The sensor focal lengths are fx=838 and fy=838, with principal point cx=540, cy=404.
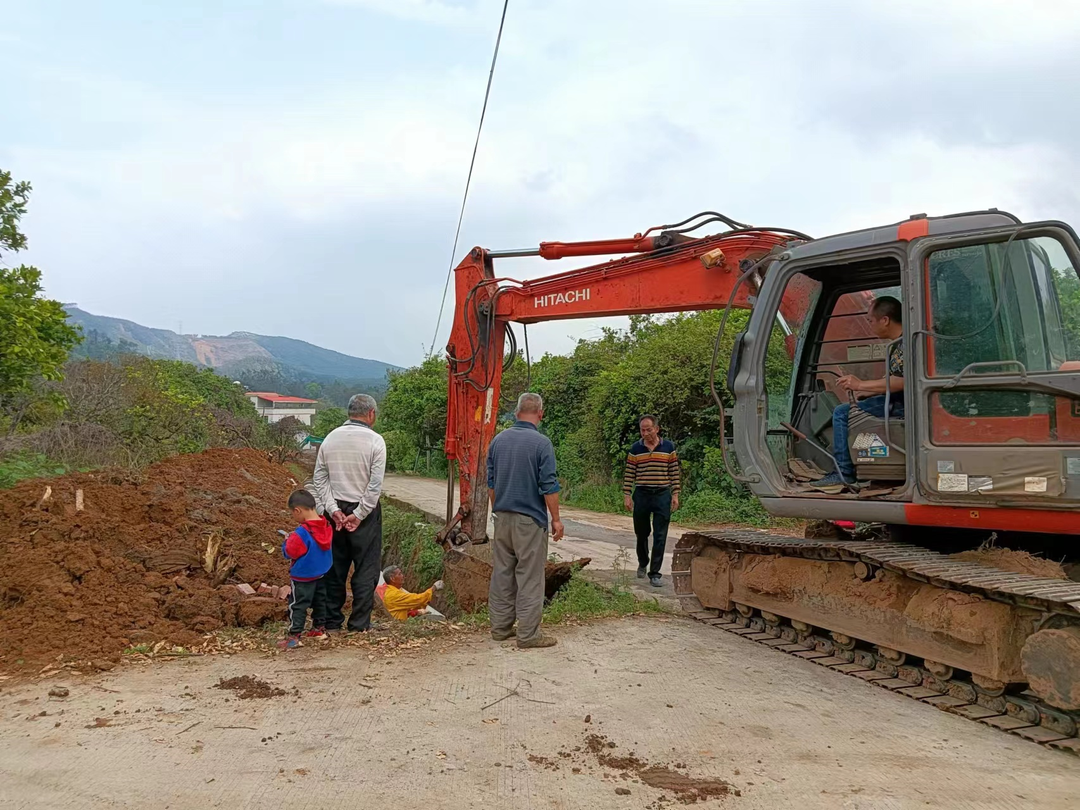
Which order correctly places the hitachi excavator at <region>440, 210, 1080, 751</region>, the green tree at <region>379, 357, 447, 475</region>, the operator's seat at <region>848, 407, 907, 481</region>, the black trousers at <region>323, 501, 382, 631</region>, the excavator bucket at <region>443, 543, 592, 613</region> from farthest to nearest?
the green tree at <region>379, 357, 447, 475</region>, the excavator bucket at <region>443, 543, 592, 613</region>, the black trousers at <region>323, 501, 382, 631</region>, the operator's seat at <region>848, 407, 907, 481</region>, the hitachi excavator at <region>440, 210, 1080, 751</region>

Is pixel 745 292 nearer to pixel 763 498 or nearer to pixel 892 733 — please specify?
pixel 763 498

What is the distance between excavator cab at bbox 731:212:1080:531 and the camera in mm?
4832

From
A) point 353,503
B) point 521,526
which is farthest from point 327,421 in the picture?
point 521,526

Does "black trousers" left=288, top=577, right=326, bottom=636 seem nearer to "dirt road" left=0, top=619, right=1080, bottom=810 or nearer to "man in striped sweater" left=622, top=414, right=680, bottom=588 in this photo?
"dirt road" left=0, top=619, right=1080, bottom=810

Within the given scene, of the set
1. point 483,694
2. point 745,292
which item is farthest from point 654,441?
point 483,694

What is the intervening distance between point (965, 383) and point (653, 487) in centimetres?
424

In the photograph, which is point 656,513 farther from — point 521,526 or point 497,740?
point 497,740

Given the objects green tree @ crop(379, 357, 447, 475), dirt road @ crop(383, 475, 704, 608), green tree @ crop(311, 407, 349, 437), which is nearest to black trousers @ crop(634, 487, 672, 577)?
dirt road @ crop(383, 475, 704, 608)

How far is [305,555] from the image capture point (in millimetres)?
6281

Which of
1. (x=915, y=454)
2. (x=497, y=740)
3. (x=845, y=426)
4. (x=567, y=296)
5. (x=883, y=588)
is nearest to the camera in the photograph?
(x=497, y=740)

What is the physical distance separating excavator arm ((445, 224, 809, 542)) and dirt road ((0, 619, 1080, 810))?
9.69 ft

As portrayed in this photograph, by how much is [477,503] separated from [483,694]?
142 inches

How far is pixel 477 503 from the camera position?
28.0ft

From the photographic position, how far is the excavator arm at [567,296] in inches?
271
